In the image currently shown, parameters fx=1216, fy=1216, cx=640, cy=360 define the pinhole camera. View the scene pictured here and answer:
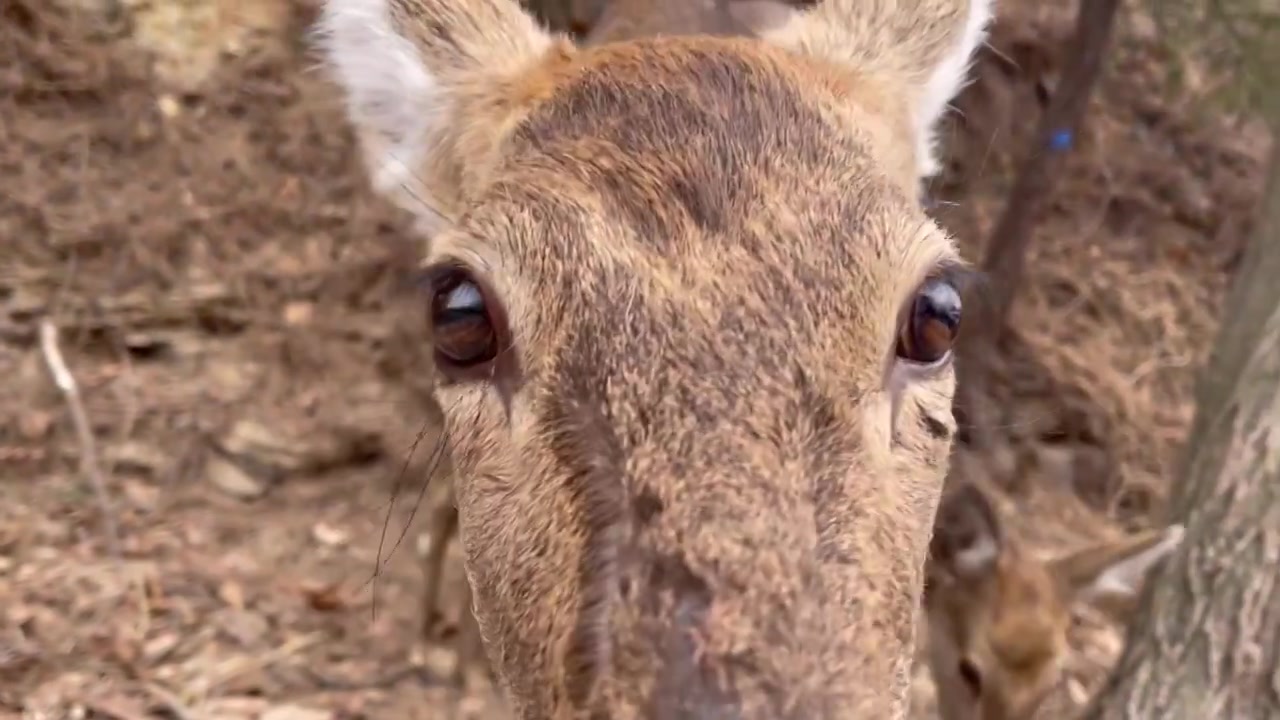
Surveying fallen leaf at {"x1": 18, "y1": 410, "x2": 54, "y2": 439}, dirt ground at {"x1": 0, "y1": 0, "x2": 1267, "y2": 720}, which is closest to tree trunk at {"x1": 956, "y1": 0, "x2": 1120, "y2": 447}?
dirt ground at {"x1": 0, "y1": 0, "x2": 1267, "y2": 720}

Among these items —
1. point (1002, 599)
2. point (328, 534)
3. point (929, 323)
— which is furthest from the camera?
point (328, 534)

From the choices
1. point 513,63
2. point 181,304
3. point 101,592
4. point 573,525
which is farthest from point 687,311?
point 181,304

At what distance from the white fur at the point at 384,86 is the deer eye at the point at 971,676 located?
2525mm

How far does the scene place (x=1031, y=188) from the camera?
5910 mm

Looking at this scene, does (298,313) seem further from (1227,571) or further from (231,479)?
(1227,571)

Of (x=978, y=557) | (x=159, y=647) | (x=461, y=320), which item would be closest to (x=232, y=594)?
(x=159, y=647)

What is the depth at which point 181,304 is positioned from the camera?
6297mm

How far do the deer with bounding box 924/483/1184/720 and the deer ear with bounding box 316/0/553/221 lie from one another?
7.48ft

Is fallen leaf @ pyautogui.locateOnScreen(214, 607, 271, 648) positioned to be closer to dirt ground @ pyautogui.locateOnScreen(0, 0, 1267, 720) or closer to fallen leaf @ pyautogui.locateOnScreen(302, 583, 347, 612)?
dirt ground @ pyautogui.locateOnScreen(0, 0, 1267, 720)

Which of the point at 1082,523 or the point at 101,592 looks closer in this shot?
the point at 101,592

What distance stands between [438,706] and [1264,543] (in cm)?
321

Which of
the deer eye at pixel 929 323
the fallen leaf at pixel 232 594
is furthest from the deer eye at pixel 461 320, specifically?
the fallen leaf at pixel 232 594

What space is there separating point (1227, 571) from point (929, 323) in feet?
7.49

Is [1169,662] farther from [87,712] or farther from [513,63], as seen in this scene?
[87,712]
